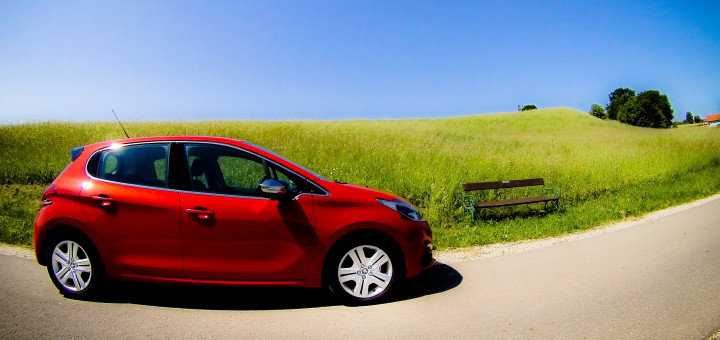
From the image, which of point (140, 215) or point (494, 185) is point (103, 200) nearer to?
point (140, 215)

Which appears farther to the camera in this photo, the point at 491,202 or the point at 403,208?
the point at 491,202

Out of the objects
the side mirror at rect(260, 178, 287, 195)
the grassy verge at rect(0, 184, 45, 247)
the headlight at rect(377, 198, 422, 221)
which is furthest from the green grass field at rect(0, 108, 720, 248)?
the side mirror at rect(260, 178, 287, 195)

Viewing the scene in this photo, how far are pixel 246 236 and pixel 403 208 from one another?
1.56m

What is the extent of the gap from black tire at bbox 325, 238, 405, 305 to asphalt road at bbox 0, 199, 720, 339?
0.14m

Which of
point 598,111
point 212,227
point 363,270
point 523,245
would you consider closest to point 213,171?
point 212,227

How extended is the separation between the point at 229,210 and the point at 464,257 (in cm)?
354

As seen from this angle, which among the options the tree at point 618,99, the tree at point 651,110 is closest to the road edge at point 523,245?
the tree at point 651,110

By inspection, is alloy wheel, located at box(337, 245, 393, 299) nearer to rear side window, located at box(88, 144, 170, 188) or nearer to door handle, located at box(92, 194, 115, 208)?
rear side window, located at box(88, 144, 170, 188)

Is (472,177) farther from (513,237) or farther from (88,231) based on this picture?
(88,231)

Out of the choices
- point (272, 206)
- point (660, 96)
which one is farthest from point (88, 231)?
point (660, 96)

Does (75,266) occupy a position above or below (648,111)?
A: below

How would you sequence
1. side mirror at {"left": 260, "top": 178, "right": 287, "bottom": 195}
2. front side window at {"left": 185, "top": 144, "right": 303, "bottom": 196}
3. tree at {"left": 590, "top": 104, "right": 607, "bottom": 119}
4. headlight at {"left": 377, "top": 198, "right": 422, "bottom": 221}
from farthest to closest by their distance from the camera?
tree at {"left": 590, "top": 104, "right": 607, "bottom": 119} < headlight at {"left": 377, "top": 198, "right": 422, "bottom": 221} < front side window at {"left": 185, "top": 144, "right": 303, "bottom": 196} < side mirror at {"left": 260, "top": 178, "right": 287, "bottom": 195}

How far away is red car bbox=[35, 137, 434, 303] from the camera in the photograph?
11.9 feet

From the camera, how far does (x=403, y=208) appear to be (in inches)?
160
